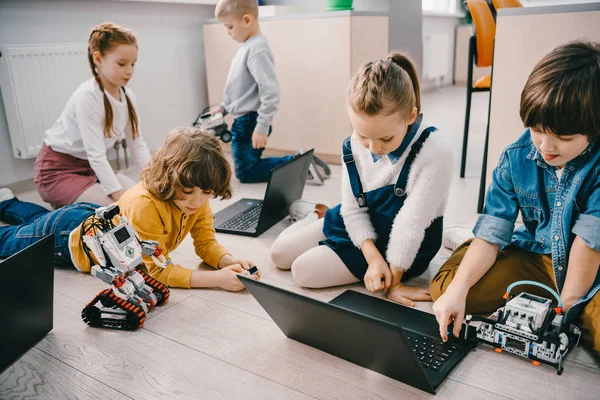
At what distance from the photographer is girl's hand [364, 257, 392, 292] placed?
3.79ft

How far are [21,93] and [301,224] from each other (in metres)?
1.28

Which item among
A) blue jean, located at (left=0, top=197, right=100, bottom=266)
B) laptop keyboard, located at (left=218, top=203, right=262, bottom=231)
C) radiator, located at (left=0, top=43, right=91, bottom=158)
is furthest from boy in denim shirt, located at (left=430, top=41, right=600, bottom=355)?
radiator, located at (left=0, top=43, right=91, bottom=158)

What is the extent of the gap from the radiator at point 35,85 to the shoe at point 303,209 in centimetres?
114

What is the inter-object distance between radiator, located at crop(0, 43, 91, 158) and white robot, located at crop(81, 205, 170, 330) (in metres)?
1.14

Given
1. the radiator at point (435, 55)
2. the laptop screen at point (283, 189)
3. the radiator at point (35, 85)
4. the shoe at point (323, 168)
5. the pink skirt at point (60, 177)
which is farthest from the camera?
the radiator at point (435, 55)

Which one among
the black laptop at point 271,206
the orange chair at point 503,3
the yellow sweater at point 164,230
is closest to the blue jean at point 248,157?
the black laptop at point 271,206

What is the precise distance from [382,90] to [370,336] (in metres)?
0.49

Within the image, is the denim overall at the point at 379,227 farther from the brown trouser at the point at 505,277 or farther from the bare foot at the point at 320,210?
the bare foot at the point at 320,210

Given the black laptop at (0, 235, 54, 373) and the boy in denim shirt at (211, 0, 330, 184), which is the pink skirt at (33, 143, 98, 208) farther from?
the black laptop at (0, 235, 54, 373)

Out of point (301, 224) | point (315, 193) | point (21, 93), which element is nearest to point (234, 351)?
point (301, 224)

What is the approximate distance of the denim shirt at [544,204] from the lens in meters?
0.96

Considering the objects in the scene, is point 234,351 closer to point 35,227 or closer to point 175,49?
point 35,227

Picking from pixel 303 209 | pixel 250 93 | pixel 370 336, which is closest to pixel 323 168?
pixel 250 93

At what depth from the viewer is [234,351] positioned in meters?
1.03
